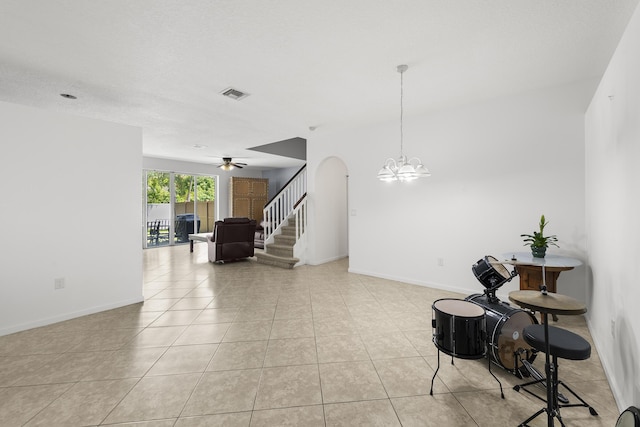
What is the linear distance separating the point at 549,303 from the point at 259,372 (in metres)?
2.09

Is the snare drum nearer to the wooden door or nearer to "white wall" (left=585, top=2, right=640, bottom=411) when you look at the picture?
"white wall" (left=585, top=2, right=640, bottom=411)

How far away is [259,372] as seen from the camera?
222 centimetres

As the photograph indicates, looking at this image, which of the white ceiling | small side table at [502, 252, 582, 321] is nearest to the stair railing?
the white ceiling

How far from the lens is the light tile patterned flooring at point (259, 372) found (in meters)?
1.77

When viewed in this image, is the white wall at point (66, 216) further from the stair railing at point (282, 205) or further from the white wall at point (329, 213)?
the stair railing at point (282, 205)

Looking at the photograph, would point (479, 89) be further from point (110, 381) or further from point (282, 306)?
point (110, 381)

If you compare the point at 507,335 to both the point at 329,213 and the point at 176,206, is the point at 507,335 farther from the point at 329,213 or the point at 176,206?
the point at 176,206

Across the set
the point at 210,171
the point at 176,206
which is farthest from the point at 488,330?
the point at 210,171

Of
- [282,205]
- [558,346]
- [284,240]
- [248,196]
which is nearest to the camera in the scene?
[558,346]

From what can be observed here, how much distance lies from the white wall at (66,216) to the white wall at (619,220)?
4.92m

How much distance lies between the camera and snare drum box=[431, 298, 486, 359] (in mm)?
1858

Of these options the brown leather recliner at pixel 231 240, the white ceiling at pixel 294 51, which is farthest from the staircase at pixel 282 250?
the white ceiling at pixel 294 51

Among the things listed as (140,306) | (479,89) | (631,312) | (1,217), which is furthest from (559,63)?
(1,217)

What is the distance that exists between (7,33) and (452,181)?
5.13 metres
